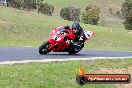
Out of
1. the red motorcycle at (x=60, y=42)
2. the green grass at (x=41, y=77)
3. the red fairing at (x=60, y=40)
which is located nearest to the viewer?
the green grass at (x=41, y=77)

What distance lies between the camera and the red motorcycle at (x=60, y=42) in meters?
17.2

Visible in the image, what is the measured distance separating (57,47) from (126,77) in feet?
41.4

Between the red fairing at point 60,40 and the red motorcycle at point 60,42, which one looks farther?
the red fairing at point 60,40

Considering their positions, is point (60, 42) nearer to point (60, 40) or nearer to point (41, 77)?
point (60, 40)

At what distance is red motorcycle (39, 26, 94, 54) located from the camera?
17.2 m

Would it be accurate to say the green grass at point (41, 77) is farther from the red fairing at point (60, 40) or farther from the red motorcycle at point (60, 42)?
the red fairing at point (60, 40)

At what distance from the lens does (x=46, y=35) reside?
157 ft

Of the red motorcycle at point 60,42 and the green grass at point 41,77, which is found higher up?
the green grass at point 41,77

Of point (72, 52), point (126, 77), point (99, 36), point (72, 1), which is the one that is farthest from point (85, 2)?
point (126, 77)

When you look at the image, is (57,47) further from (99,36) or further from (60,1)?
(60,1)

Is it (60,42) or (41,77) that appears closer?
(41,77)

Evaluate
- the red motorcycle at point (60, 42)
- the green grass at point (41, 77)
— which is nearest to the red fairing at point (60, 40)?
the red motorcycle at point (60, 42)

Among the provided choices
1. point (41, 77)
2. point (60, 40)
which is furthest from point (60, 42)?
point (41, 77)

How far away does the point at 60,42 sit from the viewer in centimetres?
1748
